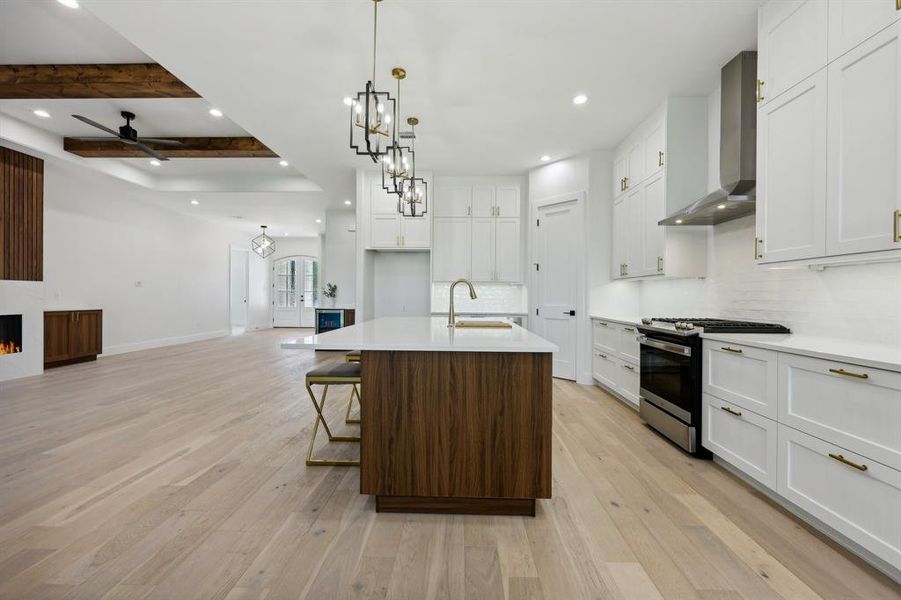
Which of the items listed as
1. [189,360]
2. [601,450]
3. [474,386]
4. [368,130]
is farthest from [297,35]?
[189,360]

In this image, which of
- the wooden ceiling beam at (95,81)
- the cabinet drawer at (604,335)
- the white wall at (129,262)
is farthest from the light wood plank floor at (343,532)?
the white wall at (129,262)

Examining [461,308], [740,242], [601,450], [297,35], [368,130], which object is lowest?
[601,450]

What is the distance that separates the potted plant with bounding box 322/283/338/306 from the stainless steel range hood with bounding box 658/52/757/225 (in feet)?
22.3

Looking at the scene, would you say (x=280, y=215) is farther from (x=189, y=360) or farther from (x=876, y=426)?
(x=876, y=426)

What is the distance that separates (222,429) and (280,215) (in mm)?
6773

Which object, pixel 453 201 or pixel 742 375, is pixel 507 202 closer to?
pixel 453 201

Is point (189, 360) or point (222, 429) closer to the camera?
point (222, 429)

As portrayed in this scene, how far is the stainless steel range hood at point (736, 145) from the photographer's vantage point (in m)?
2.66

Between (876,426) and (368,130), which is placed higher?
(368,130)

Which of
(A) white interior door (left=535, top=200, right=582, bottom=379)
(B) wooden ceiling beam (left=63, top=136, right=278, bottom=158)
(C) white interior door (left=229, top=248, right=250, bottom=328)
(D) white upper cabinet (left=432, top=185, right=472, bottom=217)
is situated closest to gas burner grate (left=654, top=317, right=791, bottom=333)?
(A) white interior door (left=535, top=200, right=582, bottom=379)

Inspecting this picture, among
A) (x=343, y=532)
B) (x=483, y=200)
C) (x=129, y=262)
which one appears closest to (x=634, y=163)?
(x=483, y=200)

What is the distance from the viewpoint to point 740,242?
3.02 meters

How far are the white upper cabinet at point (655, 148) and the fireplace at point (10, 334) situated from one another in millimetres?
7652

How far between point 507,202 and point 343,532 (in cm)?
469
